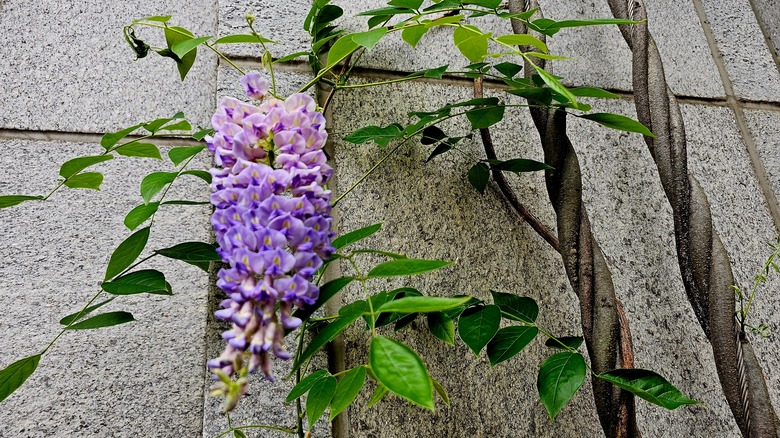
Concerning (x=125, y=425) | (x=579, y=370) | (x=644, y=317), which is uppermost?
(x=579, y=370)

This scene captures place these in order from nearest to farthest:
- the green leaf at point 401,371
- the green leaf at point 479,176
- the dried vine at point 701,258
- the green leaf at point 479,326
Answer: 1. the green leaf at point 401,371
2. the green leaf at point 479,326
3. the dried vine at point 701,258
4. the green leaf at point 479,176

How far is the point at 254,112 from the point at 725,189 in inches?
36.4

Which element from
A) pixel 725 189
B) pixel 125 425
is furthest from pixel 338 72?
pixel 725 189

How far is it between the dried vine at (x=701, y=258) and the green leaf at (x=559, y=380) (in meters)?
0.23

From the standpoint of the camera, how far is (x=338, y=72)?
96cm

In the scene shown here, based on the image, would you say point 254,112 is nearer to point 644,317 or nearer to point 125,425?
point 125,425

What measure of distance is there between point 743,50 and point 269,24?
0.98 m

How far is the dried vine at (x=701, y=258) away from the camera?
700mm

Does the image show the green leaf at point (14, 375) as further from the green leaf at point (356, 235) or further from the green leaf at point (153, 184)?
the green leaf at point (356, 235)

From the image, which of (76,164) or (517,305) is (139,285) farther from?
(517,305)

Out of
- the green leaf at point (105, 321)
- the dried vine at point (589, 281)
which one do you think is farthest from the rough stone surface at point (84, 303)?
the dried vine at point (589, 281)

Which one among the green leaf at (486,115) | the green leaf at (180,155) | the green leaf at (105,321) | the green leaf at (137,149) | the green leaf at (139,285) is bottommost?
the green leaf at (105,321)

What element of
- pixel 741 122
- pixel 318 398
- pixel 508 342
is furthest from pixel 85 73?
pixel 741 122

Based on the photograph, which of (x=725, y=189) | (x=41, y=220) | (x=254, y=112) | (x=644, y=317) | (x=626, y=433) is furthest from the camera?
(x=725, y=189)
